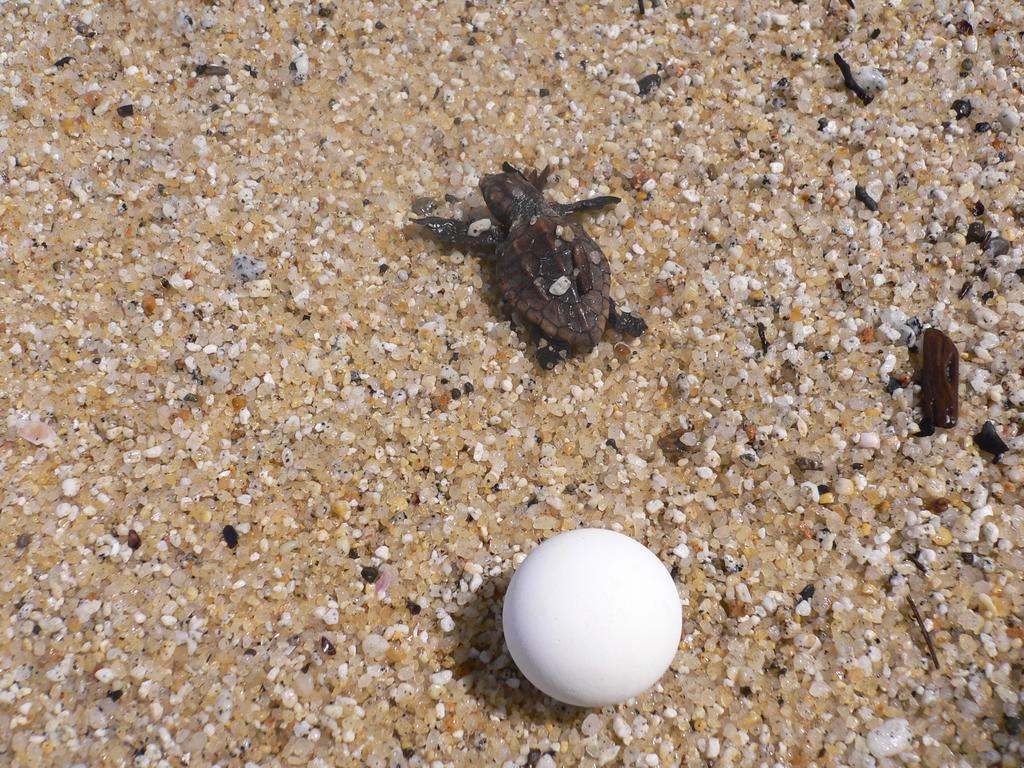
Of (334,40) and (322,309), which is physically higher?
(334,40)

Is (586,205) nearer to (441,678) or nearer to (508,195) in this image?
(508,195)

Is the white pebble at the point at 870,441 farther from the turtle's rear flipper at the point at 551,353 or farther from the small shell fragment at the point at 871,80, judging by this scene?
the small shell fragment at the point at 871,80

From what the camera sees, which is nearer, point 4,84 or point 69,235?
point 69,235

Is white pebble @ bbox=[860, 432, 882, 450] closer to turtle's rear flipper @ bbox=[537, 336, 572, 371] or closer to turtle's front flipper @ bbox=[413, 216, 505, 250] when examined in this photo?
turtle's rear flipper @ bbox=[537, 336, 572, 371]

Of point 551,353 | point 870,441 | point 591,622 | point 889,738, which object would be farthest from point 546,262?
point 889,738

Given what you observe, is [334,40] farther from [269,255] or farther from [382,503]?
[382,503]

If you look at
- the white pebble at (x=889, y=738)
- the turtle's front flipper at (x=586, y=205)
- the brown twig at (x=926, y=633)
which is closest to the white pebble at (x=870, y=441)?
the brown twig at (x=926, y=633)

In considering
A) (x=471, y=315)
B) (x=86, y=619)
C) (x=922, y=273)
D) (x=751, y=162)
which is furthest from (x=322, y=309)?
(x=922, y=273)
